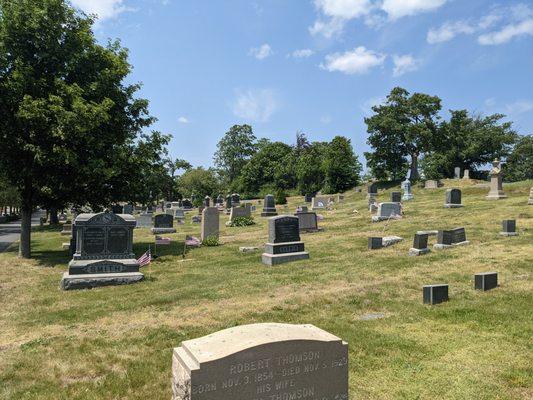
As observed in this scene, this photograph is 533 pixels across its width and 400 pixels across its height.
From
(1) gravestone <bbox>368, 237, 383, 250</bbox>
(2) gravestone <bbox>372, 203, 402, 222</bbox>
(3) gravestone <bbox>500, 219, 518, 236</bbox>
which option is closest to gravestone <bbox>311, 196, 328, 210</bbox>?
(2) gravestone <bbox>372, 203, 402, 222</bbox>

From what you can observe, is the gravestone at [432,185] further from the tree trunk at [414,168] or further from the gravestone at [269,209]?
the gravestone at [269,209]

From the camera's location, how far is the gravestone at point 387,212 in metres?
25.8

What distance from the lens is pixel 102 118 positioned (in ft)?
56.8

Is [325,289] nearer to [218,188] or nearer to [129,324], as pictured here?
[129,324]

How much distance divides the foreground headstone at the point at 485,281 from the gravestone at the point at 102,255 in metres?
9.75

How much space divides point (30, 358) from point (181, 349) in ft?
13.7

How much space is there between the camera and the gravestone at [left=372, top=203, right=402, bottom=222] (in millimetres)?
25845

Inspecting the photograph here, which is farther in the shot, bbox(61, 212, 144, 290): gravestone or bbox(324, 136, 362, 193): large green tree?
bbox(324, 136, 362, 193): large green tree

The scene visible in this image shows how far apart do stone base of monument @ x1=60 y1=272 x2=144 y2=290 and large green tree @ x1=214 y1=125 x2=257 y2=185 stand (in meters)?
85.1

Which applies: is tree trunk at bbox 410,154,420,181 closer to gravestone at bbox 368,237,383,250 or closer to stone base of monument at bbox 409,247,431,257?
gravestone at bbox 368,237,383,250

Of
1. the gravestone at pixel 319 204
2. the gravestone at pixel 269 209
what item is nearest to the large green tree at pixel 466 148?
the gravestone at pixel 319 204

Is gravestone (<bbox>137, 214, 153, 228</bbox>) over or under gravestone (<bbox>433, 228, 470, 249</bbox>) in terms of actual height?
under

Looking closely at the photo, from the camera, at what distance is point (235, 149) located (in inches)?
3866

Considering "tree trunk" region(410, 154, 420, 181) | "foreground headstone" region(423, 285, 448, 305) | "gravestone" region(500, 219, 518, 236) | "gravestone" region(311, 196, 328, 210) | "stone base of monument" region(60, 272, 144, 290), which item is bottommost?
"stone base of monument" region(60, 272, 144, 290)
